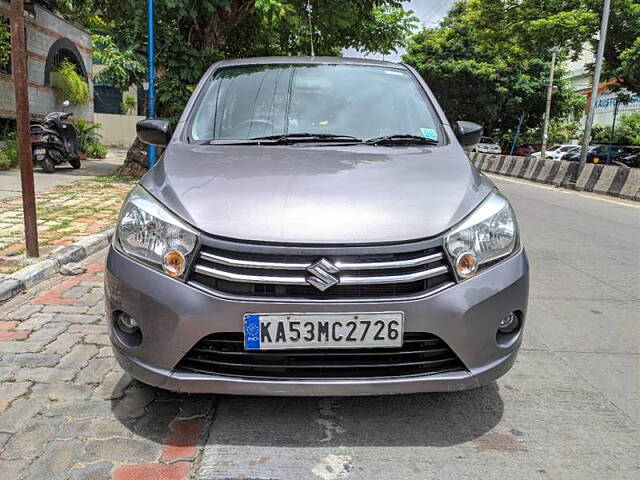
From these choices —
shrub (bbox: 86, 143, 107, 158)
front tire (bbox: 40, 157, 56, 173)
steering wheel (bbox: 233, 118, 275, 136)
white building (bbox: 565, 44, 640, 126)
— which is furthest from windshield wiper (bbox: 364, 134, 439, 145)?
white building (bbox: 565, 44, 640, 126)

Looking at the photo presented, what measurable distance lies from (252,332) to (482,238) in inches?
38.5

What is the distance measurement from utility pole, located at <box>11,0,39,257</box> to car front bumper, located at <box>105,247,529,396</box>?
3114mm

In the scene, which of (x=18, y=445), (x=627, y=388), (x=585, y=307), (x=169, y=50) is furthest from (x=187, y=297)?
(x=169, y=50)

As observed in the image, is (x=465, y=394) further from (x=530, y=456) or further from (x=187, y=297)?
(x=187, y=297)

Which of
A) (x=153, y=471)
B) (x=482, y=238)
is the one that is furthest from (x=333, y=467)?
(x=482, y=238)

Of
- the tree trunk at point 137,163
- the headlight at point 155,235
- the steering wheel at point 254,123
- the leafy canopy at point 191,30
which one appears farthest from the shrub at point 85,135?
the headlight at point 155,235

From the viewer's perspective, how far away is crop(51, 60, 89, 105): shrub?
54.9ft

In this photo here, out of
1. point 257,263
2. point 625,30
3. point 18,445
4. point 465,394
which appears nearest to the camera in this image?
point 257,263

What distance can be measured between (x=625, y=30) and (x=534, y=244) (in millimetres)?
15295

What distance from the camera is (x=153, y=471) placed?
2.16m

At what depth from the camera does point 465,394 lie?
2881 mm

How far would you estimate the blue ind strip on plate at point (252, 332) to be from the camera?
7.04 ft

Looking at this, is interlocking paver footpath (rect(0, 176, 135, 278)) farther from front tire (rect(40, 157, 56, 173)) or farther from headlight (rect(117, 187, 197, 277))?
headlight (rect(117, 187, 197, 277))

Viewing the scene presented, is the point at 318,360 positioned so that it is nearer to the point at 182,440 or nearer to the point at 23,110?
the point at 182,440
